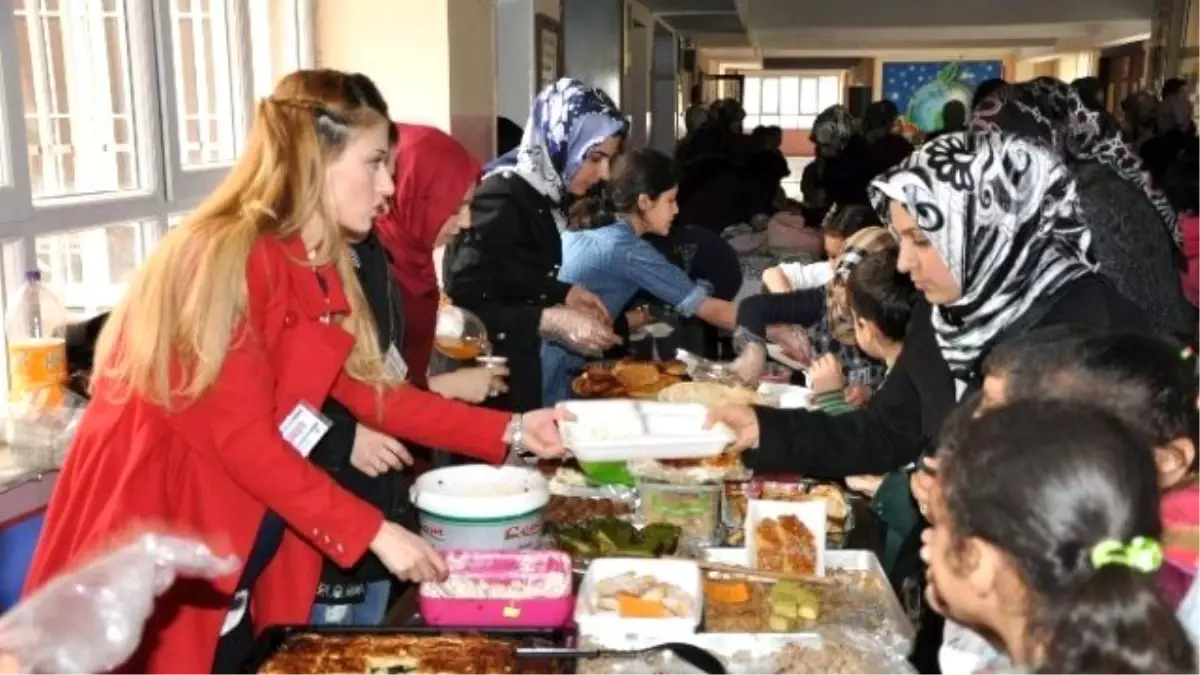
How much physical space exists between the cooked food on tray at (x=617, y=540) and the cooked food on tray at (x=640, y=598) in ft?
0.38

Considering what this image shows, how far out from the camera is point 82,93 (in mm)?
2381

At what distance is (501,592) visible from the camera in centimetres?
156

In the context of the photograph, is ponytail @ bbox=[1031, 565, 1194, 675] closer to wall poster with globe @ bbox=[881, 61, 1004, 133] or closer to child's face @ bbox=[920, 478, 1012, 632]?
child's face @ bbox=[920, 478, 1012, 632]

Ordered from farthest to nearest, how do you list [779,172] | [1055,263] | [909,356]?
[779,172] → [909,356] → [1055,263]

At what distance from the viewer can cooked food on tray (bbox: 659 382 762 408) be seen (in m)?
2.28

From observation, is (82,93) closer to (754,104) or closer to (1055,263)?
(1055,263)

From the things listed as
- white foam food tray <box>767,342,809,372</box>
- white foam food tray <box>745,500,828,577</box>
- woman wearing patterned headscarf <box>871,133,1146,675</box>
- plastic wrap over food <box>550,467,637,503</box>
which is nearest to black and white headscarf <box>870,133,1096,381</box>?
woman wearing patterned headscarf <box>871,133,1146,675</box>

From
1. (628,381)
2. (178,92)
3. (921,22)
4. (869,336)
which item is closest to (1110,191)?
(869,336)

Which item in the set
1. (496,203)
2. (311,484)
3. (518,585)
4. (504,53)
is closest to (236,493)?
(311,484)

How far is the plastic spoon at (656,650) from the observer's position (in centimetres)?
139

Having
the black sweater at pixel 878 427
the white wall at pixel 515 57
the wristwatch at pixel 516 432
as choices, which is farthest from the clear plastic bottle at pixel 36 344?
the white wall at pixel 515 57

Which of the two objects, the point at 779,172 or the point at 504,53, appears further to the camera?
the point at 779,172

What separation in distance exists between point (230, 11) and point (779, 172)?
3505mm

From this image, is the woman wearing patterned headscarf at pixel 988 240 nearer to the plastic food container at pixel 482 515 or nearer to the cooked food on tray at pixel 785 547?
the cooked food on tray at pixel 785 547
